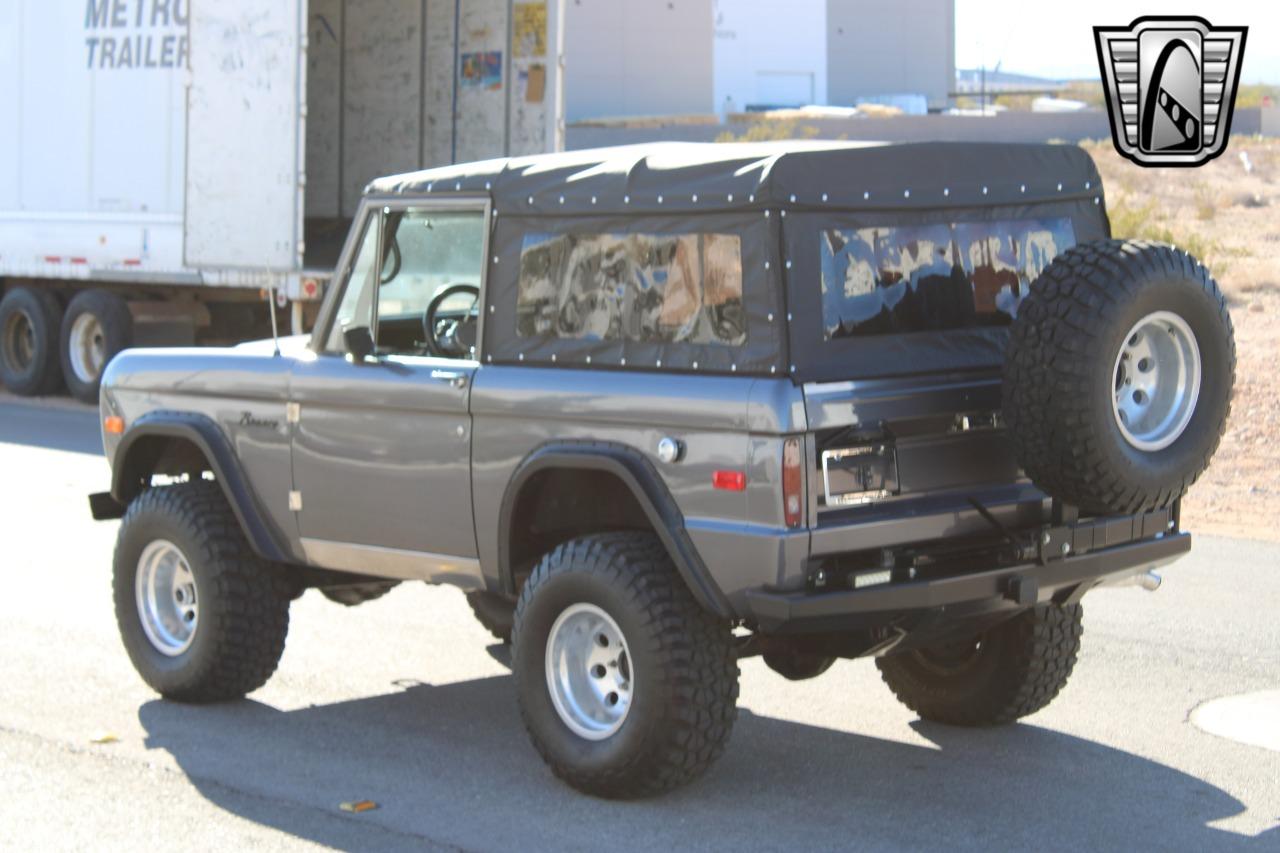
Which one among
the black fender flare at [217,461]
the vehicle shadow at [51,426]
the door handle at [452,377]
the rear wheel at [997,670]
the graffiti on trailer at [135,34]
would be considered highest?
the graffiti on trailer at [135,34]

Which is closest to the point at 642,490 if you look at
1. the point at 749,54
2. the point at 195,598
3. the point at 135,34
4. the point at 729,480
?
the point at 729,480

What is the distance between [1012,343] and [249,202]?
40.4 ft

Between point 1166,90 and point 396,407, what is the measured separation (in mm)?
34912

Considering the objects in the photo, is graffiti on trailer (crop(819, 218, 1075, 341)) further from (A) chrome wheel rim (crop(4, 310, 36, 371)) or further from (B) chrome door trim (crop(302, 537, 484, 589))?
(A) chrome wheel rim (crop(4, 310, 36, 371))

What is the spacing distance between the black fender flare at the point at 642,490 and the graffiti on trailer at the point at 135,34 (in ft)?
40.4

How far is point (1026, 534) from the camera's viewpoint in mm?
6082

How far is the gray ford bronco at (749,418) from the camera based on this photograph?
5.81 meters

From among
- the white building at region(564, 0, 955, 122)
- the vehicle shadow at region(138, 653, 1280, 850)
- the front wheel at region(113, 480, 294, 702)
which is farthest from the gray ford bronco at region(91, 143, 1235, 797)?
the white building at region(564, 0, 955, 122)

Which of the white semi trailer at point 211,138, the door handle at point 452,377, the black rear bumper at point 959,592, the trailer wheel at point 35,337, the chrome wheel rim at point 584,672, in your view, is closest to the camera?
the black rear bumper at point 959,592

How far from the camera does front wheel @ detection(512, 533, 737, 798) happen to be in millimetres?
5891

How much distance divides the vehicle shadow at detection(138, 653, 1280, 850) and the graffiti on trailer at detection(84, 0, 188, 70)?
461 inches

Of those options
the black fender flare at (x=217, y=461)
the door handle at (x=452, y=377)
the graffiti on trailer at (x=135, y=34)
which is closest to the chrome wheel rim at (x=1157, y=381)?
the door handle at (x=452, y=377)

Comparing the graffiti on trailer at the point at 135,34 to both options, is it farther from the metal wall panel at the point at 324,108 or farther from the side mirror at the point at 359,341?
the side mirror at the point at 359,341

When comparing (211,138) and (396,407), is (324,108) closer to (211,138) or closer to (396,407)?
(211,138)
